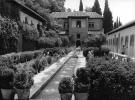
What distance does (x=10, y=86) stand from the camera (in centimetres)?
629

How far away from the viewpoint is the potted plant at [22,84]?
20.1 feet

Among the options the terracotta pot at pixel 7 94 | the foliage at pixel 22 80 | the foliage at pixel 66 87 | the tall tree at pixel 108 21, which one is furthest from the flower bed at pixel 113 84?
the tall tree at pixel 108 21

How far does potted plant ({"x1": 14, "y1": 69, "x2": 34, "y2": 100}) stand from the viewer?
20.1 feet

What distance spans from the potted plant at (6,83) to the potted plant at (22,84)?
0.61 ft

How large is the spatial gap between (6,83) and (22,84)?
1.59 feet

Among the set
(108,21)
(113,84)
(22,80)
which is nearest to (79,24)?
(108,21)

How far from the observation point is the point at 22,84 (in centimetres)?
614

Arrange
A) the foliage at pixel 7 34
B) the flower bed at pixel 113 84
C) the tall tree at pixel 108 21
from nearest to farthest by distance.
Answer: the flower bed at pixel 113 84
the foliage at pixel 7 34
the tall tree at pixel 108 21

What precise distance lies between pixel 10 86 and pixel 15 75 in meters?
0.33

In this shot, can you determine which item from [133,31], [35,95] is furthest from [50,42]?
[35,95]

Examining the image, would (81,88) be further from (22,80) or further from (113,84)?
(22,80)

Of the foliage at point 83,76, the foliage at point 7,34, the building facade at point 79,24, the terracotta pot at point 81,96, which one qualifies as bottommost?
the terracotta pot at point 81,96

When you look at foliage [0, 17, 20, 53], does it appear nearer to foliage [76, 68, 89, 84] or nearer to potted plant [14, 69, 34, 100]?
potted plant [14, 69, 34, 100]

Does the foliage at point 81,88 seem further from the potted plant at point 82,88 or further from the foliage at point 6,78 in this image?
the foliage at point 6,78
